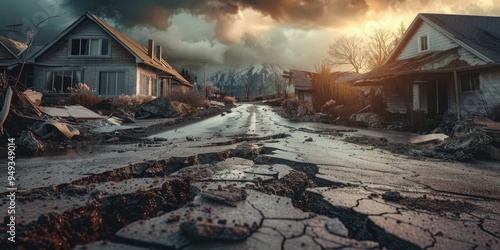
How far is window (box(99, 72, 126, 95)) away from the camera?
1895 cm

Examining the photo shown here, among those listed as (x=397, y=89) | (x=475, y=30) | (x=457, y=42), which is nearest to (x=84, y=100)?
(x=457, y=42)

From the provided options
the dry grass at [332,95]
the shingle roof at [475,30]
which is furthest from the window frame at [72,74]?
the shingle roof at [475,30]

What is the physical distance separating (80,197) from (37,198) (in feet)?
0.83

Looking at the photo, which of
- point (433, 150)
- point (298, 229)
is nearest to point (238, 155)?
point (298, 229)

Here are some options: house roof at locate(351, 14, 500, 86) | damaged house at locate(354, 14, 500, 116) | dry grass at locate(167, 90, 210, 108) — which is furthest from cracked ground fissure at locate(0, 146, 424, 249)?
dry grass at locate(167, 90, 210, 108)

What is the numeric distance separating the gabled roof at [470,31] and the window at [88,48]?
19826 mm

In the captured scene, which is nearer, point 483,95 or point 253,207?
point 253,207

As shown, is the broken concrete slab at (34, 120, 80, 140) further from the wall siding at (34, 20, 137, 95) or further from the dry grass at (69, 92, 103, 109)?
the wall siding at (34, 20, 137, 95)

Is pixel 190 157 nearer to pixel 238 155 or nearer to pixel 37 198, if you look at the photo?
pixel 238 155

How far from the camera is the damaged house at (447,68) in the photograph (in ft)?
38.5

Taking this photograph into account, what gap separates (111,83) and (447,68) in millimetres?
Result: 19639

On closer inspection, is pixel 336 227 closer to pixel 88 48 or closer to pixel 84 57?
pixel 84 57

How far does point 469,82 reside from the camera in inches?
507

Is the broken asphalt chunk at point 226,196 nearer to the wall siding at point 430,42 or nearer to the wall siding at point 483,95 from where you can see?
the wall siding at point 483,95
